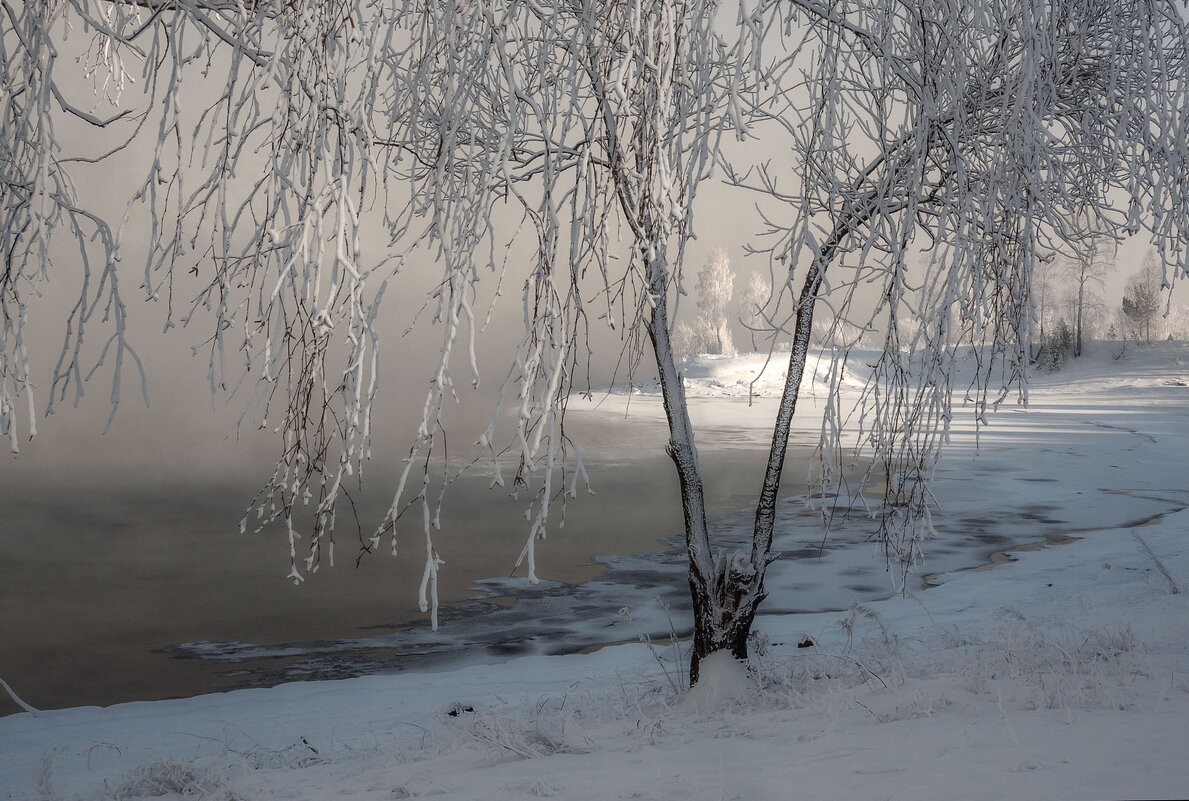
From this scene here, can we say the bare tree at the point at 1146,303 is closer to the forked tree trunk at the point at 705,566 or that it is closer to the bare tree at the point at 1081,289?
the bare tree at the point at 1081,289

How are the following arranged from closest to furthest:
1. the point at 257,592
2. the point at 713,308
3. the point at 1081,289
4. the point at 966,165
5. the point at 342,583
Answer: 1. the point at 966,165
2. the point at 257,592
3. the point at 342,583
4. the point at 1081,289
5. the point at 713,308

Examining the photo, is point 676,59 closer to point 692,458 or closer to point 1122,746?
point 1122,746

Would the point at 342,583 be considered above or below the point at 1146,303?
below

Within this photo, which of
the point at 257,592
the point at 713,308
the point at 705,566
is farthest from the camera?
the point at 713,308

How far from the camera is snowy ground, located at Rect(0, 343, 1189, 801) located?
124 inches

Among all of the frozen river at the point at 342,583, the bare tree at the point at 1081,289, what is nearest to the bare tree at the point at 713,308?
the bare tree at the point at 1081,289

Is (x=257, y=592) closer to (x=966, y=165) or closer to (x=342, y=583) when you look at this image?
(x=342, y=583)

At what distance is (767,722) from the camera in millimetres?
4402

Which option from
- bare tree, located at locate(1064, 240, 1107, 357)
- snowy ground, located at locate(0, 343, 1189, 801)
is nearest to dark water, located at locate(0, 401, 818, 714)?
snowy ground, located at locate(0, 343, 1189, 801)

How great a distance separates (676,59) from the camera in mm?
2402

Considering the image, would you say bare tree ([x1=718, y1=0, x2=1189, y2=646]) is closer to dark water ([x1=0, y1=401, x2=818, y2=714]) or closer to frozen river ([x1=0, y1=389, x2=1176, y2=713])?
frozen river ([x1=0, y1=389, x2=1176, y2=713])

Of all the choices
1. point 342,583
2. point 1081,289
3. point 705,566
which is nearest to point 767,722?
point 705,566

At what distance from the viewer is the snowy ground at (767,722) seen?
314cm

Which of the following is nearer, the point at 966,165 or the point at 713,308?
the point at 966,165
